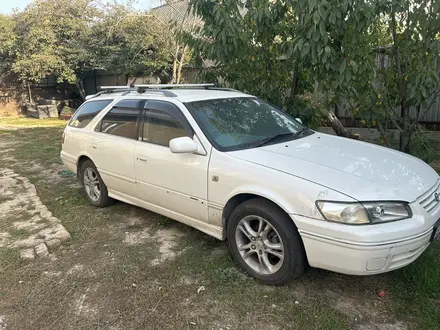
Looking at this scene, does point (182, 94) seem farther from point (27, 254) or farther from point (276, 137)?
point (27, 254)

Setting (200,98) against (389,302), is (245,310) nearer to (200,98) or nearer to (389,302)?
(389,302)

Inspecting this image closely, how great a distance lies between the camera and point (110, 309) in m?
2.86

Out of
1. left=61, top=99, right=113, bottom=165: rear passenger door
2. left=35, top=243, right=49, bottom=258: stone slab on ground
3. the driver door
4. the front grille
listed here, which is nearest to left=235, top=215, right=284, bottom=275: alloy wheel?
the driver door

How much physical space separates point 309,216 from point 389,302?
95cm

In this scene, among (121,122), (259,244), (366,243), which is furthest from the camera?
(121,122)

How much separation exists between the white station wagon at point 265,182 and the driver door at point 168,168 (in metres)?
0.01

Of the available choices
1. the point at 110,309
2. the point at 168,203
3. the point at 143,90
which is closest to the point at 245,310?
the point at 110,309

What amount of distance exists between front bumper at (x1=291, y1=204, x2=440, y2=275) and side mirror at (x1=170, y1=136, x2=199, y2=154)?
111 centimetres

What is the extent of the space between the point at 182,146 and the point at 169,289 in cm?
121

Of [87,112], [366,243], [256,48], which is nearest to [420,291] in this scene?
[366,243]

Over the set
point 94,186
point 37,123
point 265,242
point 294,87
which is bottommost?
point 37,123

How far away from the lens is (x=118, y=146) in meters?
4.31

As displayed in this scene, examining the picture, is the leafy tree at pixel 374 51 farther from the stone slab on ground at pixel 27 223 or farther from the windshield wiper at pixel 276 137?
the stone slab on ground at pixel 27 223

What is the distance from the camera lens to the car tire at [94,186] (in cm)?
484
